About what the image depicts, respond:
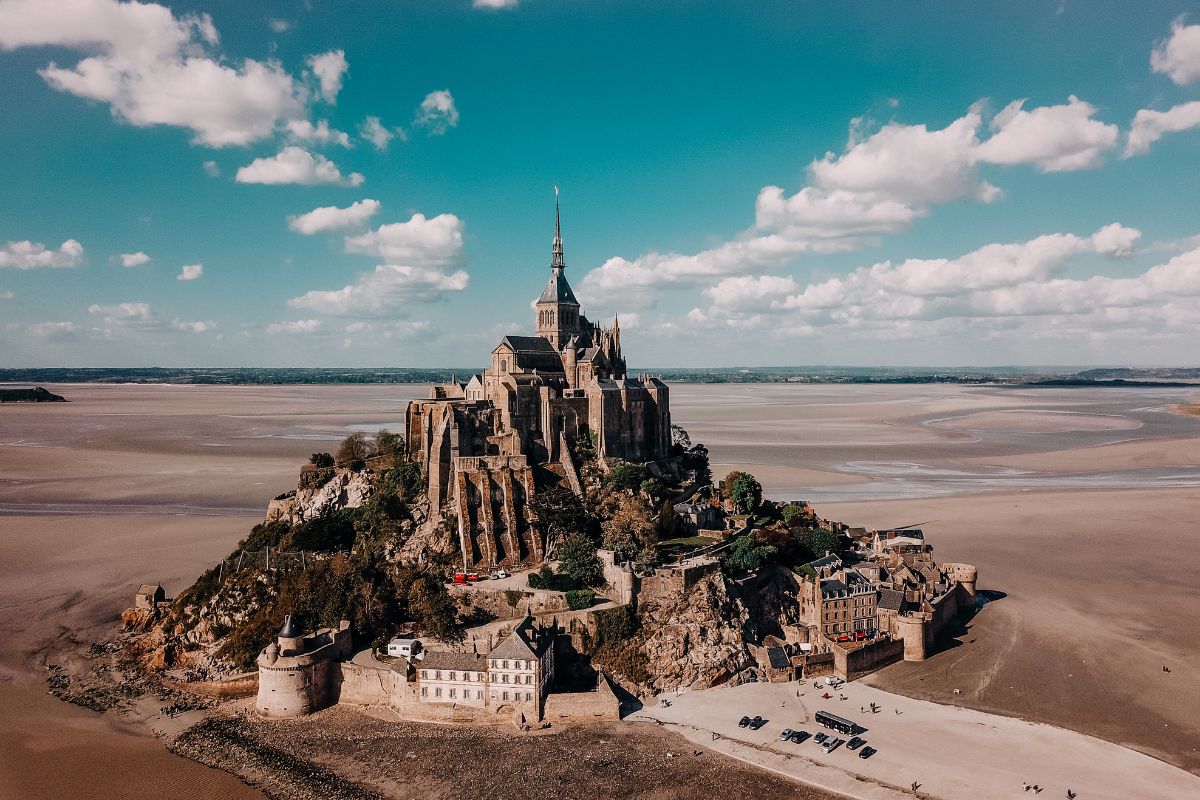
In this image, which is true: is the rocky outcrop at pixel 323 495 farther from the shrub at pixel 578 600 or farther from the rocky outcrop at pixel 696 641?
the rocky outcrop at pixel 696 641

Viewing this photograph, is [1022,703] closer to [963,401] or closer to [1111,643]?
[1111,643]

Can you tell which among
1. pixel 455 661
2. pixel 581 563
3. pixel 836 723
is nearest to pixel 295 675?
pixel 455 661

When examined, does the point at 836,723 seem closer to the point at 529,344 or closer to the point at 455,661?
the point at 455,661

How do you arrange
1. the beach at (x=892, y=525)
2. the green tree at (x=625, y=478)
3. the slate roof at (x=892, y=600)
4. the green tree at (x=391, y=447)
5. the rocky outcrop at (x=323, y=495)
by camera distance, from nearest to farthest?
the beach at (x=892, y=525), the slate roof at (x=892, y=600), the green tree at (x=625, y=478), the rocky outcrop at (x=323, y=495), the green tree at (x=391, y=447)

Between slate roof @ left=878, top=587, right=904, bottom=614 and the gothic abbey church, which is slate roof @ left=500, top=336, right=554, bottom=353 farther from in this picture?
slate roof @ left=878, top=587, right=904, bottom=614

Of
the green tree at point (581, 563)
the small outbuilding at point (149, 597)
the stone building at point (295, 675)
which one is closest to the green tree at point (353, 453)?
the small outbuilding at point (149, 597)

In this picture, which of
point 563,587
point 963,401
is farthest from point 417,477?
point 963,401
